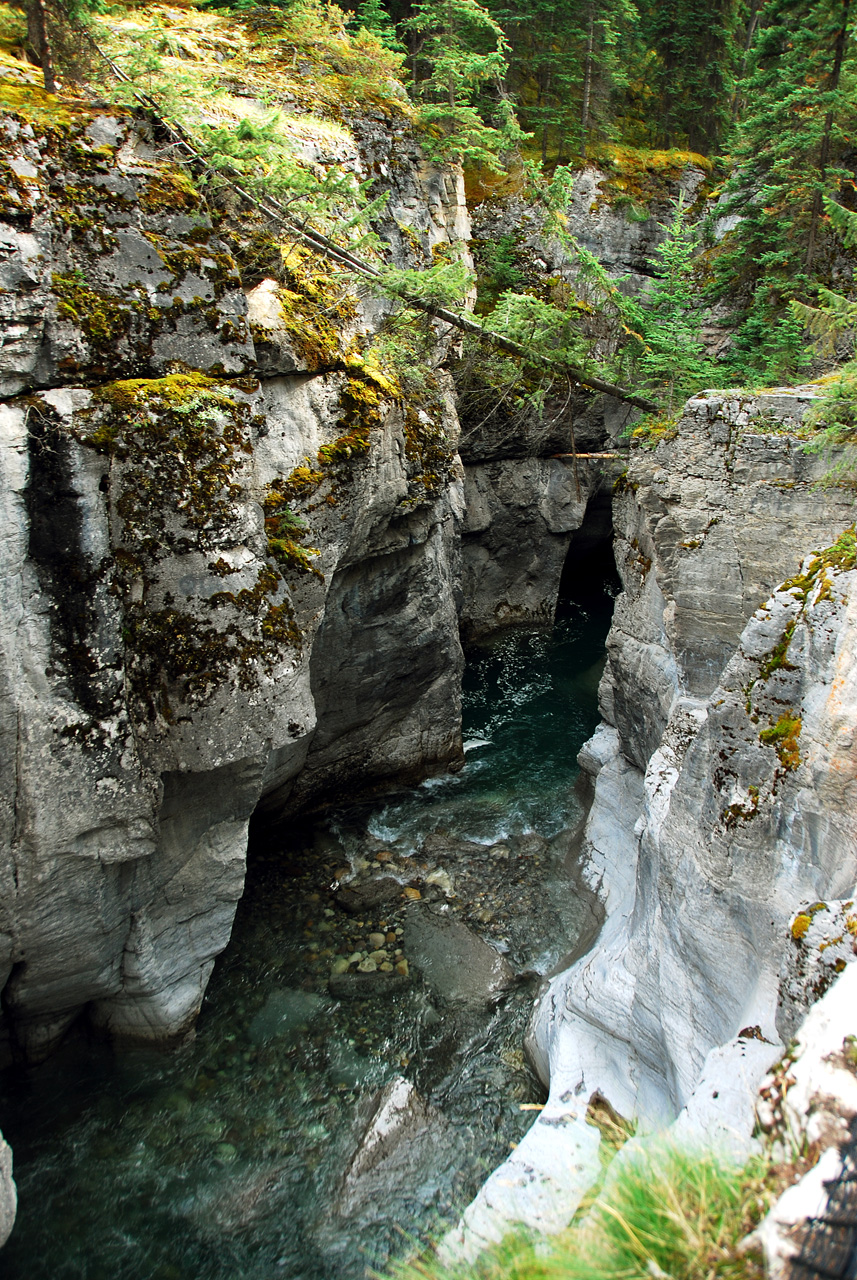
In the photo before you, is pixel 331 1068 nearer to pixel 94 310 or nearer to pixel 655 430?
pixel 94 310

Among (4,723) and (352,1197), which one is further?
(352,1197)

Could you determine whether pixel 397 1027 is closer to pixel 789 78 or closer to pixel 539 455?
pixel 539 455

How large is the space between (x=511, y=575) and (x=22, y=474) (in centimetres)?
1855

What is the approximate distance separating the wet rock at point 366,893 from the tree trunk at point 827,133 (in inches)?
629

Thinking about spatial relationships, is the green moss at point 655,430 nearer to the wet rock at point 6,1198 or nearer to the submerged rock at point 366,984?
the submerged rock at point 366,984

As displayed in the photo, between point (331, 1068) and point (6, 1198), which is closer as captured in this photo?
point (6, 1198)

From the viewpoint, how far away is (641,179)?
24.9 meters

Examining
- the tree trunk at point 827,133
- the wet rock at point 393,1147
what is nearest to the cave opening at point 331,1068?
the wet rock at point 393,1147

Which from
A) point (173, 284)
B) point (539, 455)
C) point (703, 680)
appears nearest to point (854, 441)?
point (703, 680)

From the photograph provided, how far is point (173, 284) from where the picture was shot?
25.1ft

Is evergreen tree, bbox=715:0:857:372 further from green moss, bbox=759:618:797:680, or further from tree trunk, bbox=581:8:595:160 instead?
green moss, bbox=759:618:797:680

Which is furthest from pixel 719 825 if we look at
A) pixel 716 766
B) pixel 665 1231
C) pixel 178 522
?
pixel 178 522

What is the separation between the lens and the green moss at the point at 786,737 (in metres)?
5.74

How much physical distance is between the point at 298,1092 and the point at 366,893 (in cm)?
349
